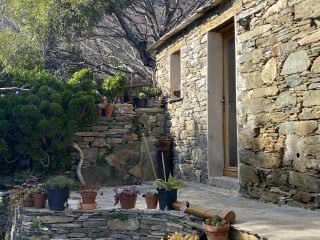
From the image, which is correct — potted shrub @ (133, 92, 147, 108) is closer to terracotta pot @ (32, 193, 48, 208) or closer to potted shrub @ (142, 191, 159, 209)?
terracotta pot @ (32, 193, 48, 208)

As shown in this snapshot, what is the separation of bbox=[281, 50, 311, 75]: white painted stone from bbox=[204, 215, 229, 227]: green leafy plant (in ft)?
6.74

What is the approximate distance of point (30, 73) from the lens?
8758mm

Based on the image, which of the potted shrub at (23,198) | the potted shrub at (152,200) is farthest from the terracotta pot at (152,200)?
the potted shrub at (23,198)

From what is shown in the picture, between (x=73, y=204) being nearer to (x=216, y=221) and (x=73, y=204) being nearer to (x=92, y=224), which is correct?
(x=92, y=224)

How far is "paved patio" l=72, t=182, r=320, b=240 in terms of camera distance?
11.7 feet

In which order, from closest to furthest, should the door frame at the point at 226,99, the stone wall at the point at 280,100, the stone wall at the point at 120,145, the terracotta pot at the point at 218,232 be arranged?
the terracotta pot at the point at 218,232, the stone wall at the point at 280,100, the door frame at the point at 226,99, the stone wall at the point at 120,145

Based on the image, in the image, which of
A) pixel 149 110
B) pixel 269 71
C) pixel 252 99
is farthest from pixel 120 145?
pixel 269 71

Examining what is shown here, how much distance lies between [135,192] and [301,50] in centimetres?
268

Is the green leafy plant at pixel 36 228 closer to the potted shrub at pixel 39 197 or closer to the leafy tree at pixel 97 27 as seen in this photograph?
the potted shrub at pixel 39 197

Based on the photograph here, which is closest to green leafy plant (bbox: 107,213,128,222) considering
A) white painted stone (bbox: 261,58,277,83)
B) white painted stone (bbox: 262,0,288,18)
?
white painted stone (bbox: 261,58,277,83)

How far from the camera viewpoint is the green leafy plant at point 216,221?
394 centimetres

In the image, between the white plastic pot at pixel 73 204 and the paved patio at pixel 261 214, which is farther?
the white plastic pot at pixel 73 204

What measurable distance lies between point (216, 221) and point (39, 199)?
8.69 ft

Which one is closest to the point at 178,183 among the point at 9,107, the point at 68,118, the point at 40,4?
the point at 68,118
